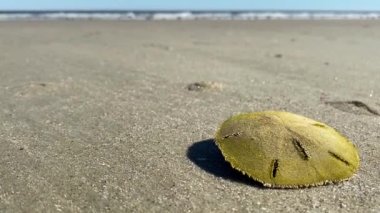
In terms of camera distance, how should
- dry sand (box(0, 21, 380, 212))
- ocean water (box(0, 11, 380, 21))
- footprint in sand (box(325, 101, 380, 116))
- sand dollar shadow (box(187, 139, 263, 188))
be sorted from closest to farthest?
1. dry sand (box(0, 21, 380, 212))
2. sand dollar shadow (box(187, 139, 263, 188))
3. footprint in sand (box(325, 101, 380, 116))
4. ocean water (box(0, 11, 380, 21))

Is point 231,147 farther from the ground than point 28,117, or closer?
farther from the ground

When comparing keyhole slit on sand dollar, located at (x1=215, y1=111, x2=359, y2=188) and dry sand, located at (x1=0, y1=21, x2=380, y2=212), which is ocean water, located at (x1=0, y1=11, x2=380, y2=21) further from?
keyhole slit on sand dollar, located at (x1=215, y1=111, x2=359, y2=188)

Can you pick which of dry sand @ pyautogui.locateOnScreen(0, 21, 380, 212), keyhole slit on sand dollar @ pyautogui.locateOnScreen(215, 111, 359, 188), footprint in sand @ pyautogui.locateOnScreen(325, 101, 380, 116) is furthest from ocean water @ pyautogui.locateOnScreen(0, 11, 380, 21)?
keyhole slit on sand dollar @ pyautogui.locateOnScreen(215, 111, 359, 188)

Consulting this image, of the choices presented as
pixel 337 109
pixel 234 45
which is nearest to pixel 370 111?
pixel 337 109

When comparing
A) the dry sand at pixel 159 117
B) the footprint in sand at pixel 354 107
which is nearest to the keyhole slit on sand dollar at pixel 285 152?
the dry sand at pixel 159 117

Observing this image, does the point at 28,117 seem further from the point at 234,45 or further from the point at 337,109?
the point at 234,45

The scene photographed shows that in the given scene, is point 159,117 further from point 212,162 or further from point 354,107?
point 354,107
